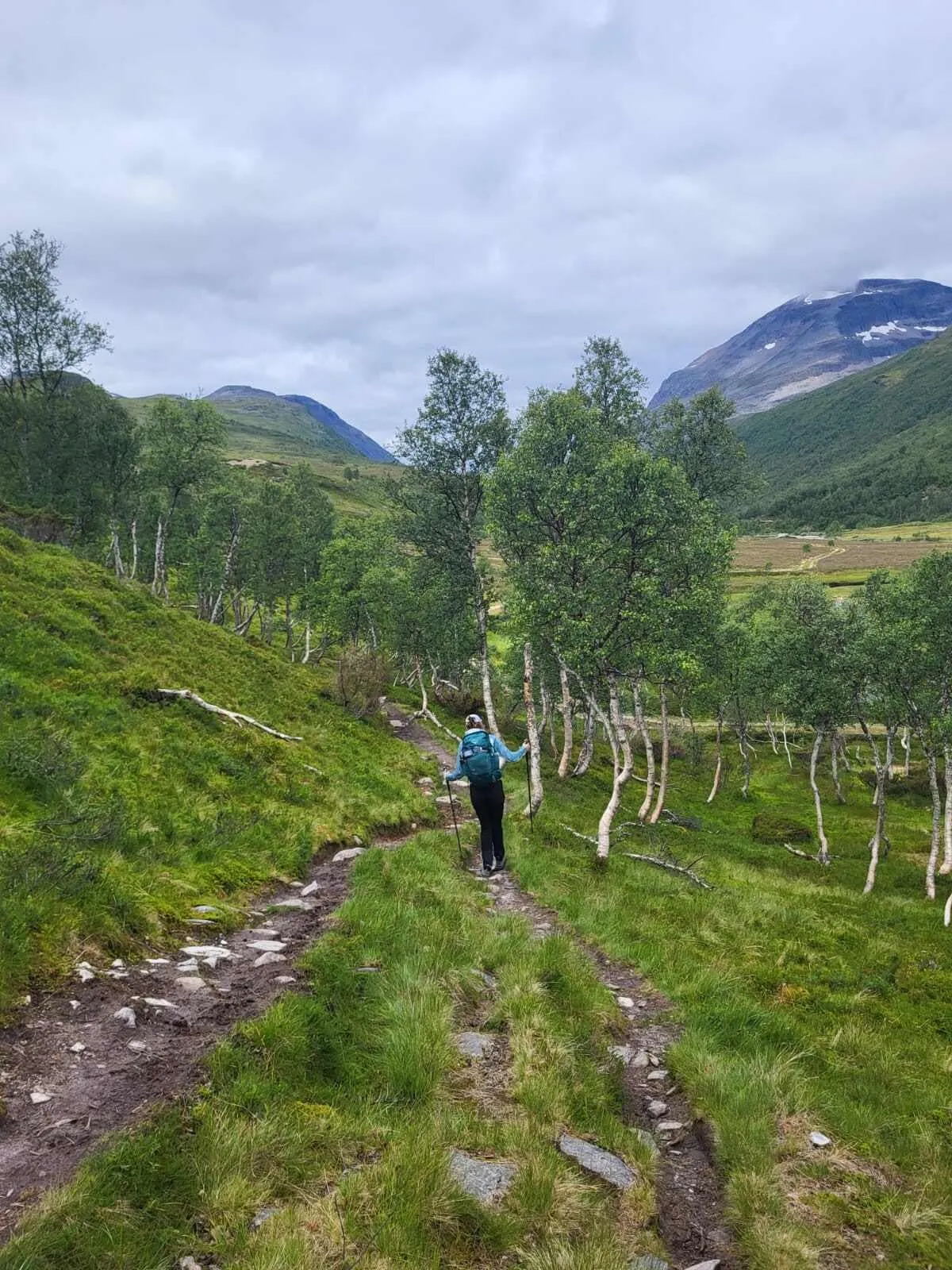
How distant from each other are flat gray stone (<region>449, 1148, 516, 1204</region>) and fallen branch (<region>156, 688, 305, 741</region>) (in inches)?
653

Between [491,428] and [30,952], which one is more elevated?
[491,428]

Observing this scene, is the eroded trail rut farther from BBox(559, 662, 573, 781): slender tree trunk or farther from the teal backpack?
BBox(559, 662, 573, 781): slender tree trunk

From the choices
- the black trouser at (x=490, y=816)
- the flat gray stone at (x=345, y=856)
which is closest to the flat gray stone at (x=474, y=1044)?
the black trouser at (x=490, y=816)

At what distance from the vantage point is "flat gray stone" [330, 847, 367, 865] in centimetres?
1519

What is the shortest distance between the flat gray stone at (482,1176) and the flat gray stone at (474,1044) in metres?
1.69

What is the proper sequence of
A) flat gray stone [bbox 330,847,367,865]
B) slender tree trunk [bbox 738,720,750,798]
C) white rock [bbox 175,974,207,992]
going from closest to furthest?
white rock [bbox 175,974,207,992], flat gray stone [bbox 330,847,367,865], slender tree trunk [bbox 738,720,750,798]

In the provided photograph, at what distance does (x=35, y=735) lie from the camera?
12.6 metres

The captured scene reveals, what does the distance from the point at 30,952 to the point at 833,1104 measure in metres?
9.48

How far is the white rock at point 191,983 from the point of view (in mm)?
7881

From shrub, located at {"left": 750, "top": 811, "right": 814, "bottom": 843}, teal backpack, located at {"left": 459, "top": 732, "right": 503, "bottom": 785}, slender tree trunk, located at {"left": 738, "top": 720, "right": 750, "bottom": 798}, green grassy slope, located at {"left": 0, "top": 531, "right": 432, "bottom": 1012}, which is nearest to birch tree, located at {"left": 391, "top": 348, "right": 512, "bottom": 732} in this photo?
green grassy slope, located at {"left": 0, "top": 531, "right": 432, "bottom": 1012}

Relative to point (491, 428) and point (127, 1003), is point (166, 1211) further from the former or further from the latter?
point (491, 428)

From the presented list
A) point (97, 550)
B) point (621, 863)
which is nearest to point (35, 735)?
point (621, 863)

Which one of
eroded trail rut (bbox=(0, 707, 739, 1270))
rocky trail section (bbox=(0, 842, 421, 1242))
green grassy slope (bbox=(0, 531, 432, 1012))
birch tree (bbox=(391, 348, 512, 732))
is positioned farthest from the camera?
birch tree (bbox=(391, 348, 512, 732))

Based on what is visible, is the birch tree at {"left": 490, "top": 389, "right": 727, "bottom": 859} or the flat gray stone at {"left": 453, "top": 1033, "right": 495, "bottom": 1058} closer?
the flat gray stone at {"left": 453, "top": 1033, "right": 495, "bottom": 1058}
